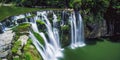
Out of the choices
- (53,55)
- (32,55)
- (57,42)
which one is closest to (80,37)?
(57,42)

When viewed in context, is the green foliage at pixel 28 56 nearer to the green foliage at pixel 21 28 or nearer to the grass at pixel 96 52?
the green foliage at pixel 21 28

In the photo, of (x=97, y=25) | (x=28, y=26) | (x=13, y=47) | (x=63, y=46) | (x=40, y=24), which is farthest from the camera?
(x=97, y=25)

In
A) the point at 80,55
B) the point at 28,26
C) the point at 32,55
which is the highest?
the point at 28,26

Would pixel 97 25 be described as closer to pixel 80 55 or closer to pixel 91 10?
pixel 91 10

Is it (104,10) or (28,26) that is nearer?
(28,26)

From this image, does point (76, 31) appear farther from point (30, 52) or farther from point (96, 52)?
point (30, 52)

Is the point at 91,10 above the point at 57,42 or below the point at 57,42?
above

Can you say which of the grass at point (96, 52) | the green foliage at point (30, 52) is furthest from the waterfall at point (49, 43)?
the green foliage at point (30, 52)

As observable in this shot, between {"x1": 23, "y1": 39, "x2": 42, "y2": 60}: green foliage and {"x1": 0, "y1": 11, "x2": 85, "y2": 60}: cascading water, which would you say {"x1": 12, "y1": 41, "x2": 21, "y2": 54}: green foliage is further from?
{"x1": 0, "y1": 11, "x2": 85, "y2": 60}: cascading water
